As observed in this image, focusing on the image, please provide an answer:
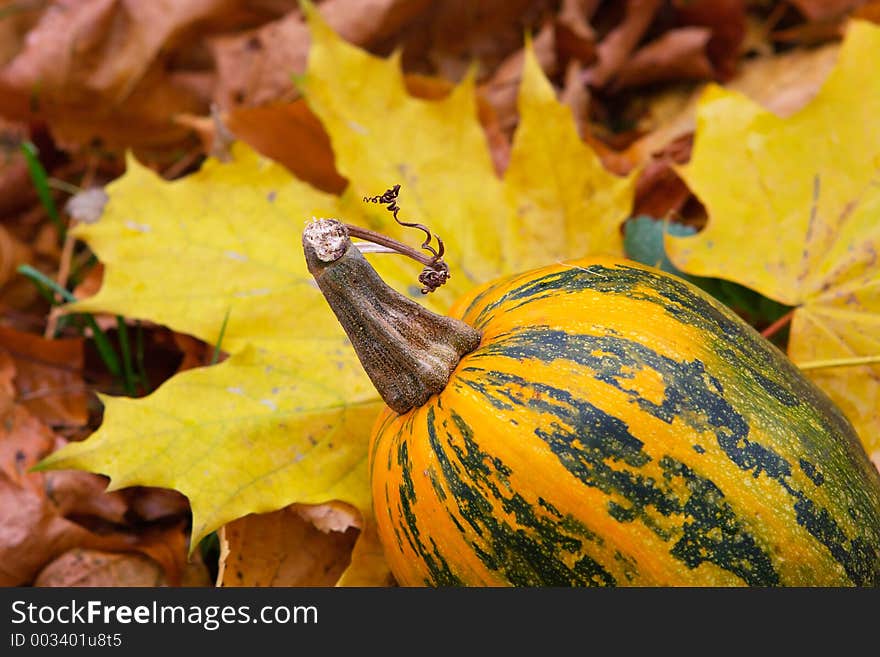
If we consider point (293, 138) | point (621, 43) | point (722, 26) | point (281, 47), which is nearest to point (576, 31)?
point (621, 43)

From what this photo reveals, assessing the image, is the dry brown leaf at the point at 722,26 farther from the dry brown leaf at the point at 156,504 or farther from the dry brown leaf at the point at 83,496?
the dry brown leaf at the point at 83,496

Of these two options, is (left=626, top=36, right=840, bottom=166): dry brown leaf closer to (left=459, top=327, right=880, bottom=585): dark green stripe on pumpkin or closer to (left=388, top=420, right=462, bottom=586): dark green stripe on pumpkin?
(left=459, top=327, right=880, bottom=585): dark green stripe on pumpkin

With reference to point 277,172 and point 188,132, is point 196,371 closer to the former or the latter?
point 277,172

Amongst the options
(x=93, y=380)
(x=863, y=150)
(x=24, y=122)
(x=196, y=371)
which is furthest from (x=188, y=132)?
(x=863, y=150)

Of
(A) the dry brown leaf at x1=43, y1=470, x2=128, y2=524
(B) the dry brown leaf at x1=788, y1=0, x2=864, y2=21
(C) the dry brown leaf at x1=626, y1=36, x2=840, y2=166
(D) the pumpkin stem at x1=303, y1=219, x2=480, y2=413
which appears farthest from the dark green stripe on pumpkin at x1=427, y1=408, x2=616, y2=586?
(B) the dry brown leaf at x1=788, y1=0, x2=864, y2=21

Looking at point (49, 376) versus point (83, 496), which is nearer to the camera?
point (83, 496)

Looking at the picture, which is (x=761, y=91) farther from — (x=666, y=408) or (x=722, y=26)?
(x=666, y=408)

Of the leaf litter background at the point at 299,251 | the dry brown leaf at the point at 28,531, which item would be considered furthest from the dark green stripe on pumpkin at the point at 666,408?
the dry brown leaf at the point at 28,531
